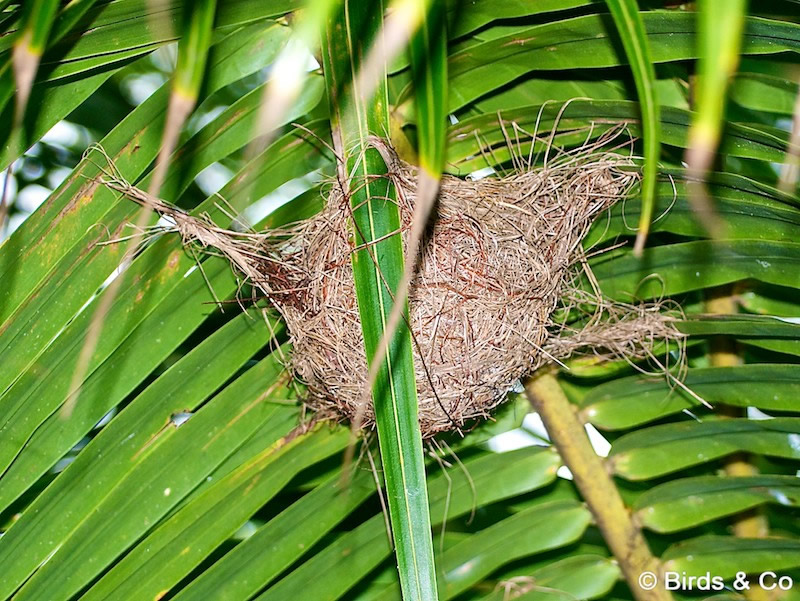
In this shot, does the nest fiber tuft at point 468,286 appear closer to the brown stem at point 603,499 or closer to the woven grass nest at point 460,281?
the woven grass nest at point 460,281

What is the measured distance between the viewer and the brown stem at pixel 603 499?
116cm

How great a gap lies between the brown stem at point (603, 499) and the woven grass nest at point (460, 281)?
7.0 inches

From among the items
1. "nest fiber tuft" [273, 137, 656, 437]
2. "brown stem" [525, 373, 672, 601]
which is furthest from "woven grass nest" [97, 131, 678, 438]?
"brown stem" [525, 373, 672, 601]

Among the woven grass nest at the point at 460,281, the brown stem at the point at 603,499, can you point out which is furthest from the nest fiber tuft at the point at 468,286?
the brown stem at the point at 603,499

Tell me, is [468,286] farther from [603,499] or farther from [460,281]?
[603,499]

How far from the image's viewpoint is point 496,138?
108 centimetres

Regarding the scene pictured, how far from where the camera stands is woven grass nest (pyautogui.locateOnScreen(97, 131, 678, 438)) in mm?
985

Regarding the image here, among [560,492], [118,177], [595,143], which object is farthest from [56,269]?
[560,492]

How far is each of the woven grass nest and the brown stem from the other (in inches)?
7.0

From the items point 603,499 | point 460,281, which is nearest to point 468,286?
point 460,281

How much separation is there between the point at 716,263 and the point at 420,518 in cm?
66

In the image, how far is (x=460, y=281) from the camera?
3.27 ft

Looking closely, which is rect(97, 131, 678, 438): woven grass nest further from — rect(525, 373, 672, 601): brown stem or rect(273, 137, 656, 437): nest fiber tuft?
rect(525, 373, 672, 601): brown stem

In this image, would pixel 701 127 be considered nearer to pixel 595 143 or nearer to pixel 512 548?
pixel 595 143
